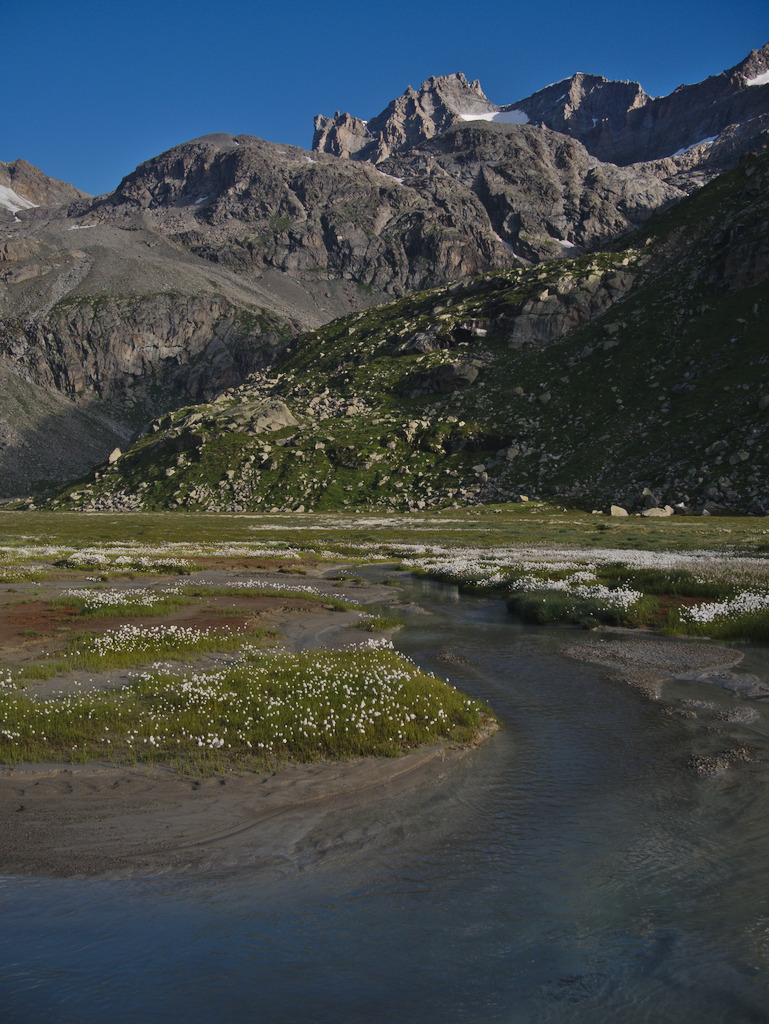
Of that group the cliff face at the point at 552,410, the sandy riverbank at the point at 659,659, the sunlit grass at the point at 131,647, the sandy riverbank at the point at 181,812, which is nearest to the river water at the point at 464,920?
the sandy riverbank at the point at 181,812

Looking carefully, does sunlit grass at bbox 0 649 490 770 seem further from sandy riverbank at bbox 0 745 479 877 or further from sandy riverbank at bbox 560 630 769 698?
sandy riverbank at bbox 560 630 769 698

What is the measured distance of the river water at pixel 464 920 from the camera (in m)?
6.34

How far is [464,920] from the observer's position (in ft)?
25.4

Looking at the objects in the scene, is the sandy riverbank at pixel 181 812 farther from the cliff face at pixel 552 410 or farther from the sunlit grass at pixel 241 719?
the cliff face at pixel 552 410

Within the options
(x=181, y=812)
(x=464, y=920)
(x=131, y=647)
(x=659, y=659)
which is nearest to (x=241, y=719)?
(x=181, y=812)

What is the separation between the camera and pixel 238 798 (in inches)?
440

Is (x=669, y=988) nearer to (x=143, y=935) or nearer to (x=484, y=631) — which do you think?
(x=143, y=935)

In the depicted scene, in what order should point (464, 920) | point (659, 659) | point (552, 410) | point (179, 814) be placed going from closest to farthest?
1. point (464, 920)
2. point (179, 814)
3. point (659, 659)
4. point (552, 410)

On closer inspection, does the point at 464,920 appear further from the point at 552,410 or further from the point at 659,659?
the point at 552,410

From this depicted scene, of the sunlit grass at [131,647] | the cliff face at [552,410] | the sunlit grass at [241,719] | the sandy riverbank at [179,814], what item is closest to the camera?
the sandy riverbank at [179,814]

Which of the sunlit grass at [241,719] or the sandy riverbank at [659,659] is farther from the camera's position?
the sandy riverbank at [659,659]

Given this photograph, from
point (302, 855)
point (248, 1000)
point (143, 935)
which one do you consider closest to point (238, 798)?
point (302, 855)

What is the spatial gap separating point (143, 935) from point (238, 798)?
150 inches

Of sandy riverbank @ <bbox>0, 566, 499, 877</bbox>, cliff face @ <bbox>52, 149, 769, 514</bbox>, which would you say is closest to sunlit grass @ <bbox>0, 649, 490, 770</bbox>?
sandy riverbank @ <bbox>0, 566, 499, 877</bbox>
